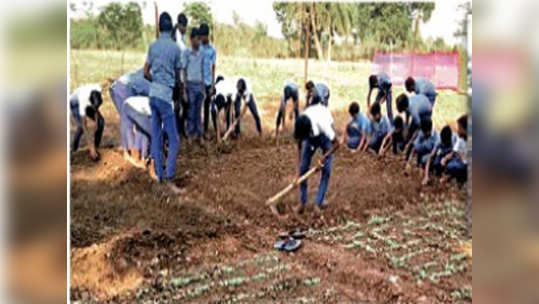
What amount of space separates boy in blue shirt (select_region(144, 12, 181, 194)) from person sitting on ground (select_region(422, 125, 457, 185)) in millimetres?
2266

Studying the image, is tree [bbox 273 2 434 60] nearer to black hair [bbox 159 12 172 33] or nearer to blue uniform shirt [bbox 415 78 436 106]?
blue uniform shirt [bbox 415 78 436 106]

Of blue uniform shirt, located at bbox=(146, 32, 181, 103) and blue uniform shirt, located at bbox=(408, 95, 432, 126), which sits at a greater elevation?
blue uniform shirt, located at bbox=(146, 32, 181, 103)

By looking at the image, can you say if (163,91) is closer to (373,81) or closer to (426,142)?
(373,81)

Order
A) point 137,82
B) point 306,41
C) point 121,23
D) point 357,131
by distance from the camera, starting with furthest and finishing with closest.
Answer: point 357,131, point 306,41, point 137,82, point 121,23

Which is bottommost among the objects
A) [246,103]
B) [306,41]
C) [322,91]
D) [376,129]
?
[376,129]

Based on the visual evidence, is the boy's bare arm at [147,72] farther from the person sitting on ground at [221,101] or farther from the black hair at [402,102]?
the black hair at [402,102]

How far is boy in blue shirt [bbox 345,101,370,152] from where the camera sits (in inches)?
243

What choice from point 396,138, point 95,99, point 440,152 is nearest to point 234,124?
point 95,99

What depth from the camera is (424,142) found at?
6.26 metres

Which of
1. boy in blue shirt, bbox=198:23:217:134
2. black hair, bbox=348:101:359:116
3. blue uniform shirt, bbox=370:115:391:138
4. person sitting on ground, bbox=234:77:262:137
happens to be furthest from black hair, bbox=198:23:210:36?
blue uniform shirt, bbox=370:115:391:138

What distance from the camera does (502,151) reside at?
5.88 m

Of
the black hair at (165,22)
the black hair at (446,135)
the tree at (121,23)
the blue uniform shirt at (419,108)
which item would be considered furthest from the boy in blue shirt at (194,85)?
the black hair at (446,135)

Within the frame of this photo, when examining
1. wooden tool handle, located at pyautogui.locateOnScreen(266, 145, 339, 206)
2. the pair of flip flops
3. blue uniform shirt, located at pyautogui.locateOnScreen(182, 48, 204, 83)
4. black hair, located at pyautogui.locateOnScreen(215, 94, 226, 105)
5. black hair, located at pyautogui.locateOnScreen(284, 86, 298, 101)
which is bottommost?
the pair of flip flops

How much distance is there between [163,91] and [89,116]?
2.17 feet
